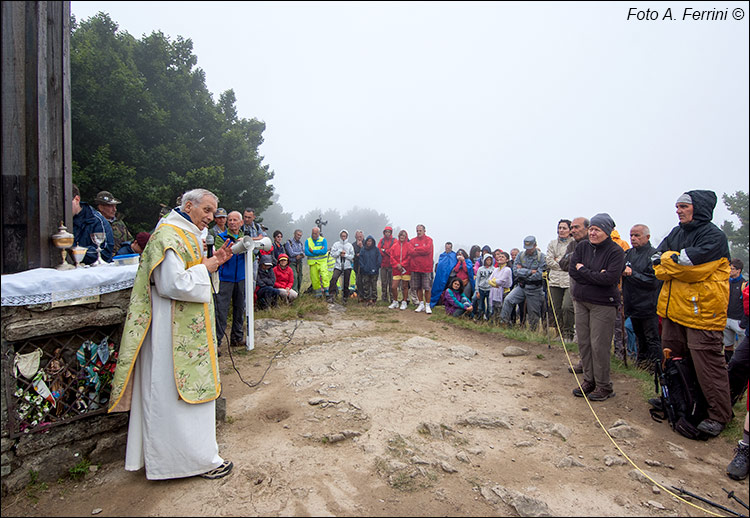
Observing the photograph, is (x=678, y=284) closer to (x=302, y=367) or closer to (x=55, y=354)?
(x=302, y=367)

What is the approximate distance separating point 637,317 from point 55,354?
22.4 feet

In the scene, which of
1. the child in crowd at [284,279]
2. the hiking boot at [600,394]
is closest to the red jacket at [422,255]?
the child in crowd at [284,279]

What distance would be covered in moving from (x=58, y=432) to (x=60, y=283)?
45.6 inches

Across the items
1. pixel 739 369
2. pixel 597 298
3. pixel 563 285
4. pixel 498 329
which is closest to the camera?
pixel 739 369

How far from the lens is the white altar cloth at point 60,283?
2877mm

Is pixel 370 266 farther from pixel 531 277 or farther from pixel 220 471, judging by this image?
pixel 220 471

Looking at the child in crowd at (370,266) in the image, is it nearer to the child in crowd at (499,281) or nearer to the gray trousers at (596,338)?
the child in crowd at (499,281)

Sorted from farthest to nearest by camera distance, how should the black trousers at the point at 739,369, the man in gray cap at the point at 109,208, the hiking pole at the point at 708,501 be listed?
the man in gray cap at the point at 109,208 < the black trousers at the point at 739,369 < the hiking pole at the point at 708,501

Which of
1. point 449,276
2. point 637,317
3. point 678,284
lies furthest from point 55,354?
point 449,276

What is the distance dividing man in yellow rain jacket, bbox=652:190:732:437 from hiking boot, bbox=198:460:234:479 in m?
4.56

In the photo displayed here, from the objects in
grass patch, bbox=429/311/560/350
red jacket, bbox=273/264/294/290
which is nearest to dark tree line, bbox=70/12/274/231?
red jacket, bbox=273/264/294/290

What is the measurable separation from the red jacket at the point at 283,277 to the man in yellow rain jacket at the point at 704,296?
740 cm

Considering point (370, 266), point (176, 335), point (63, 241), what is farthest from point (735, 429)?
point (370, 266)

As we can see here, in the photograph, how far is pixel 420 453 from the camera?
11.8ft
